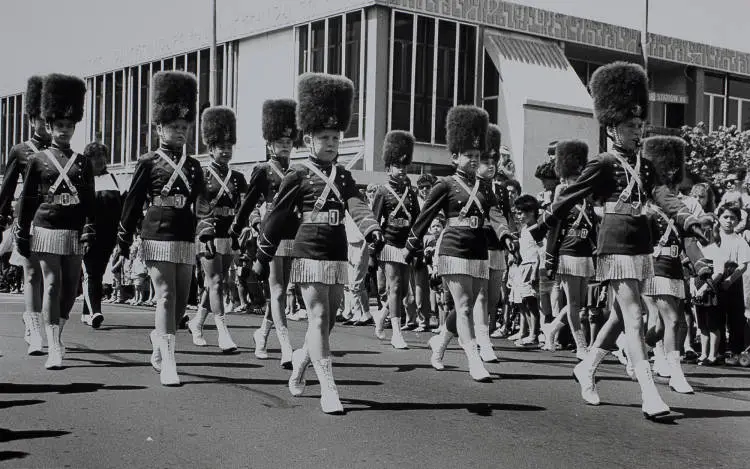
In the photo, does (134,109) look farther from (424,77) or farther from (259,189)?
(259,189)

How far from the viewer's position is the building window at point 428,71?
3888 centimetres

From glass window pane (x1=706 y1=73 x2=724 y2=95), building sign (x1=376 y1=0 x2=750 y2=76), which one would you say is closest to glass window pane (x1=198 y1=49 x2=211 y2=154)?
building sign (x1=376 y1=0 x2=750 y2=76)

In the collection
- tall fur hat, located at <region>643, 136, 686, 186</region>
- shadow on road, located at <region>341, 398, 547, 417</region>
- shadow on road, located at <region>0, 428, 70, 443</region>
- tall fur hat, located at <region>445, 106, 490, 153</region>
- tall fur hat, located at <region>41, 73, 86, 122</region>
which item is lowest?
shadow on road, located at <region>341, 398, 547, 417</region>

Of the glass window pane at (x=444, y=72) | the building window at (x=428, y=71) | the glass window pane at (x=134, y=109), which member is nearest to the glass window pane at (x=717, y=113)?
the building window at (x=428, y=71)

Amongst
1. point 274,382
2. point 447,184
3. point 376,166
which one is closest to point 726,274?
point 447,184

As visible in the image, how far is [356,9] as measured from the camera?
127 feet

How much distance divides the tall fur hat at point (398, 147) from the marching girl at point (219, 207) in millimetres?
2169

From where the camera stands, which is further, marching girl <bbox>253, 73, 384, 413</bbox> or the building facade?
the building facade

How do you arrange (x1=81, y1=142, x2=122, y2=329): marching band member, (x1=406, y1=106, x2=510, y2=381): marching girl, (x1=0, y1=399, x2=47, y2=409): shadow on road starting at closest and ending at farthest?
(x1=0, y1=399, x2=47, y2=409): shadow on road
(x1=406, y1=106, x2=510, y2=381): marching girl
(x1=81, y1=142, x2=122, y2=329): marching band member

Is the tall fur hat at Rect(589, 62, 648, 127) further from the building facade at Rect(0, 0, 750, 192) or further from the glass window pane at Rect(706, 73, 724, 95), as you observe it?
the glass window pane at Rect(706, 73, 724, 95)

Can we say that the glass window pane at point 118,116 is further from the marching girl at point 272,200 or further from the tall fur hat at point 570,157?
the tall fur hat at point 570,157

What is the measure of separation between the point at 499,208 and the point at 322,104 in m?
2.81

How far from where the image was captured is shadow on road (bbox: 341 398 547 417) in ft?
26.8

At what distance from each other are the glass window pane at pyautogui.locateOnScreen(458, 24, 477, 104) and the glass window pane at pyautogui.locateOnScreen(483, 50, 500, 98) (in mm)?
797
